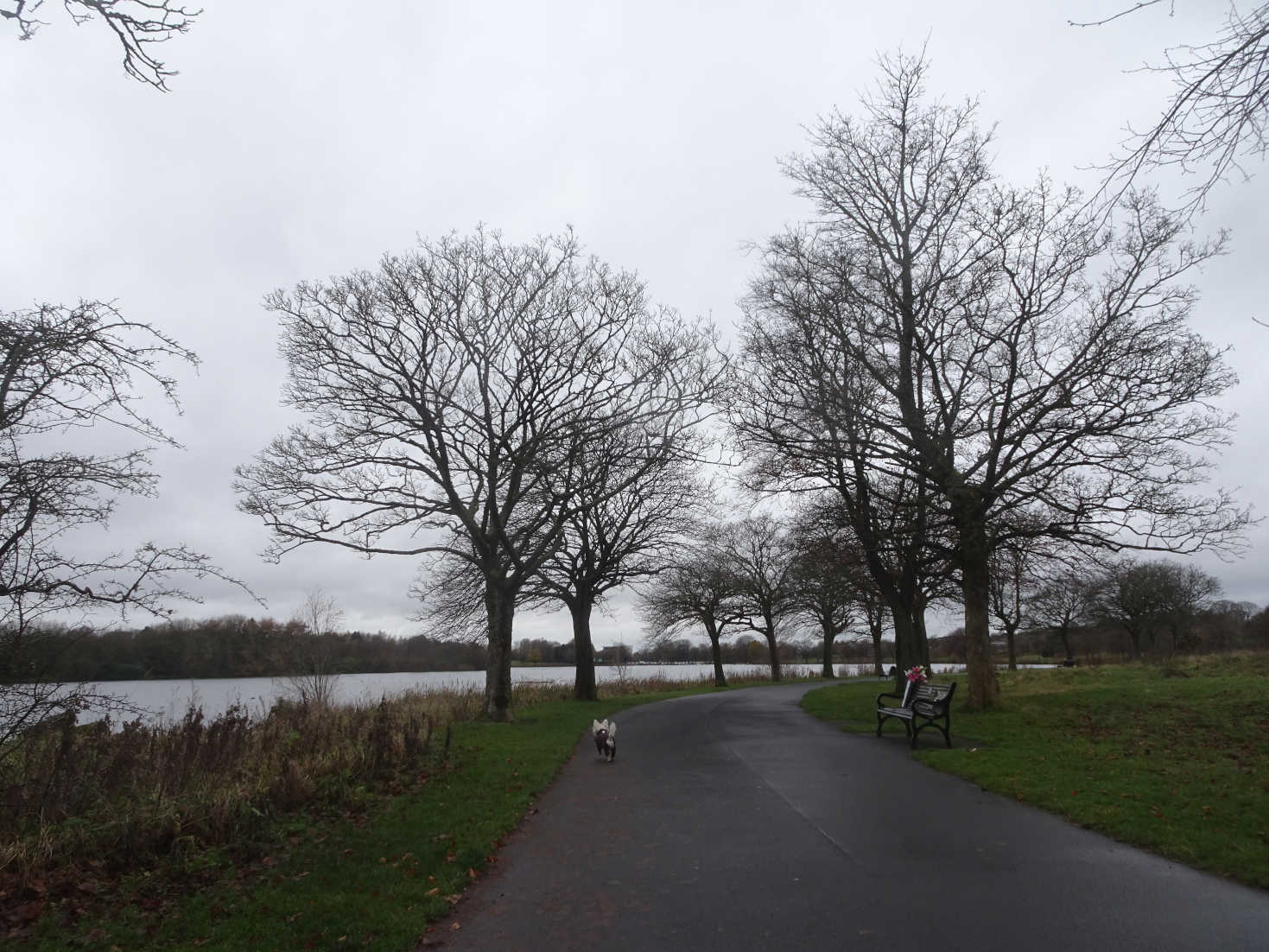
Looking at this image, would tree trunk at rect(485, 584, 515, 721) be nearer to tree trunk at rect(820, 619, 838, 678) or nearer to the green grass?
the green grass

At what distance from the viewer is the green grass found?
6801 mm

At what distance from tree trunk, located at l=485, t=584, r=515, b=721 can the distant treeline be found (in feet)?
15.8

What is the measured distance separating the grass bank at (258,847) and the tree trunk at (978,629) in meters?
9.66

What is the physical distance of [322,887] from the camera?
607 centimetres

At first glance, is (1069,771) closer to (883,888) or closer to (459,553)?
(883,888)

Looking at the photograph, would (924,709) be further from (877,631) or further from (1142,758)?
(877,631)

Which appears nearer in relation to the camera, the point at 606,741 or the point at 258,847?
the point at 258,847

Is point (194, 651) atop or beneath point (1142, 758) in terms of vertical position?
atop

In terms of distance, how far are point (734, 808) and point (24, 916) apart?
634 centimetres

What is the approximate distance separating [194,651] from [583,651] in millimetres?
18392

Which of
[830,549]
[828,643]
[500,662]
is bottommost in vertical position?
[500,662]

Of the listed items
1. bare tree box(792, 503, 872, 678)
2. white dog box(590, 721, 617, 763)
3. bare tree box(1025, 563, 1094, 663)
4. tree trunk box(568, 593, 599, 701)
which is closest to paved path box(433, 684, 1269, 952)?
white dog box(590, 721, 617, 763)

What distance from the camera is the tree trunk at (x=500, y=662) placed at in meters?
20.2

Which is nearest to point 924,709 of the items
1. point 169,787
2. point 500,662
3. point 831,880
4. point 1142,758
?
point 1142,758
